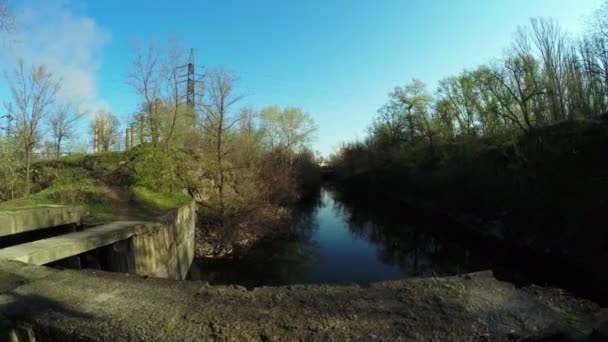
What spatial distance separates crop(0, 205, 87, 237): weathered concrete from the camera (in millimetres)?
6710

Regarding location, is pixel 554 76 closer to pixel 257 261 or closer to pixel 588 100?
pixel 588 100

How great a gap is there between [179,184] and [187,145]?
514 cm

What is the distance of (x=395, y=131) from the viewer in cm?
3975

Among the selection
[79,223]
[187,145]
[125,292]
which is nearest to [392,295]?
[125,292]

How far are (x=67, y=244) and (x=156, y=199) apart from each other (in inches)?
297

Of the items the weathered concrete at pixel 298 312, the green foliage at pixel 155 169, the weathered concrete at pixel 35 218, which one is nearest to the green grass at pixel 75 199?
the weathered concrete at pixel 35 218

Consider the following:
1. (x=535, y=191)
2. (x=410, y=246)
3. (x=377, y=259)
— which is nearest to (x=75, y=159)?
(x=377, y=259)

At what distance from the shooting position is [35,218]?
752 centimetres

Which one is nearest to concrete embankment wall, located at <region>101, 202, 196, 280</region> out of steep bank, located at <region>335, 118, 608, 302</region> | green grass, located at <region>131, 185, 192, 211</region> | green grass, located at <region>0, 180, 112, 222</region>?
green grass, located at <region>131, 185, 192, 211</region>

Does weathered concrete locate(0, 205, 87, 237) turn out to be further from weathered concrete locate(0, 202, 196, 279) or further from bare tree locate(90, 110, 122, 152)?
bare tree locate(90, 110, 122, 152)

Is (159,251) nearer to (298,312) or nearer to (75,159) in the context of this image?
(298,312)

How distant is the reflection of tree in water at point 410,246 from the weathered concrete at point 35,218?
11.4 metres

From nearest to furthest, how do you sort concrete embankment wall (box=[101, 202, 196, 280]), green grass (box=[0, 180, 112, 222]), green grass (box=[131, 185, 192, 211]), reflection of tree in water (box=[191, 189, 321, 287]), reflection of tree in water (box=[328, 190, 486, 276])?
concrete embankment wall (box=[101, 202, 196, 280])
green grass (box=[0, 180, 112, 222])
reflection of tree in water (box=[191, 189, 321, 287])
green grass (box=[131, 185, 192, 211])
reflection of tree in water (box=[328, 190, 486, 276])

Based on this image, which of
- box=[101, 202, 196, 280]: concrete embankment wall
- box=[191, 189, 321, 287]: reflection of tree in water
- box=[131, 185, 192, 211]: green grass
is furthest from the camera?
box=[131, 185, 192, 211]: green grass
